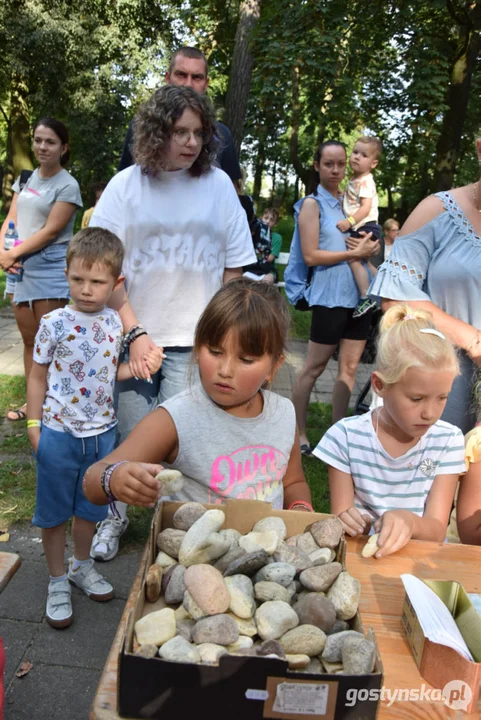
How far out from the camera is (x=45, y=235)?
3.75 metres

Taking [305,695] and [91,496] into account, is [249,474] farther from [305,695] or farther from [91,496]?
[305,695]

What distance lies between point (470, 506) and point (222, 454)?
2.80 feet

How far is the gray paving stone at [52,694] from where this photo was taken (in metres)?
2.04

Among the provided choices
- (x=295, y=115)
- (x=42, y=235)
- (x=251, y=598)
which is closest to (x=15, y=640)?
(x=251, y=598)

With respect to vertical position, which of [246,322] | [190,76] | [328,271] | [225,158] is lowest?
[328,271]

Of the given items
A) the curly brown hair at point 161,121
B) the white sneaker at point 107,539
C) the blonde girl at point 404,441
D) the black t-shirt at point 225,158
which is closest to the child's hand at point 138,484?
the blonde girl at point 404,441

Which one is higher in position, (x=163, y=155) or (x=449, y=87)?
(x=449, y=87)

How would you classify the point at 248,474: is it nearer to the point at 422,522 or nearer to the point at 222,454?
the point at 222,454

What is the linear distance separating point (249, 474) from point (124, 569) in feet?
4.67

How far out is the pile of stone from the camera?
92cm

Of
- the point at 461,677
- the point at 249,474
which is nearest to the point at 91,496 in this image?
the point at 249,474

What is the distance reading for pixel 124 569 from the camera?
2.88m

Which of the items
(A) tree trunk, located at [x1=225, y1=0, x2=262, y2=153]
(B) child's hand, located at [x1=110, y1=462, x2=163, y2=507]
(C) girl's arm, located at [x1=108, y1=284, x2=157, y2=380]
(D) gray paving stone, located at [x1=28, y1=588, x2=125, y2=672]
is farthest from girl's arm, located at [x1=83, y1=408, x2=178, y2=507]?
(A) tree trunk, located at [x1=225, y1=0, x2=262, y2=153]

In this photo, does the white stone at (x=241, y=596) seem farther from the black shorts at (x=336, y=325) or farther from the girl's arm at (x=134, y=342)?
the black shorts at (x=336, y=325)
